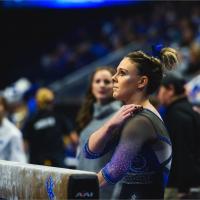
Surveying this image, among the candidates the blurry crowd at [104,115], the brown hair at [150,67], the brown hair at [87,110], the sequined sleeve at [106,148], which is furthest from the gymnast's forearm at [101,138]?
the brown hair at [87,110]

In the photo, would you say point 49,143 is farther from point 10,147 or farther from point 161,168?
point 161,168

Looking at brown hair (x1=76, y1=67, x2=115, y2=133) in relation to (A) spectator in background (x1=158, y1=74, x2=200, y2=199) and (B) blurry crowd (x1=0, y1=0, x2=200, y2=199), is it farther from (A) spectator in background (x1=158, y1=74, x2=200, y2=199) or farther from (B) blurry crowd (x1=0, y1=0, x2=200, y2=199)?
(A) spectator in background (x1=158, y1=74, x2=200, y2=199)

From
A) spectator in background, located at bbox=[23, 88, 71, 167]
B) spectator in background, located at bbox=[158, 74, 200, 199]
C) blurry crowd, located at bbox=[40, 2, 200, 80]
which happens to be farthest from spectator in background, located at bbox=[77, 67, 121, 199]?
blurry crowd, located at bbox=[40, 2, 200, 80]

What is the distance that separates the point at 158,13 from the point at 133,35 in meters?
0.71

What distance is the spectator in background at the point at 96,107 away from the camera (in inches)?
192

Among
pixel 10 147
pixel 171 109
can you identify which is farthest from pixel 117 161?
pixel 10 147

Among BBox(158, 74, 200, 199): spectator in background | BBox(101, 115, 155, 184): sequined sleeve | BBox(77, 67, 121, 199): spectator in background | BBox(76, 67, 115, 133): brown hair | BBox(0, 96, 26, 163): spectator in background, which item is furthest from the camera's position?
BBox(0, 96, 26, 163): spectator in background

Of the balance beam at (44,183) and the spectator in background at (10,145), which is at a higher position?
the balance beam at (44,183)

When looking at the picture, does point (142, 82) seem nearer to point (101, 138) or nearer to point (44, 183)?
point (101, 138)

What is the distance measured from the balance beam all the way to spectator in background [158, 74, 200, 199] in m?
1.78

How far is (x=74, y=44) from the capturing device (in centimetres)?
1523

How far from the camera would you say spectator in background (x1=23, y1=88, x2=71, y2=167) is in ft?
23.3

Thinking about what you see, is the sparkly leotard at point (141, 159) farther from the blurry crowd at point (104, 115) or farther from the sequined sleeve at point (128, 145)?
the blurry crowd at point (104, 115)

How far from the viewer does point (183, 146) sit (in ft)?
16.5
